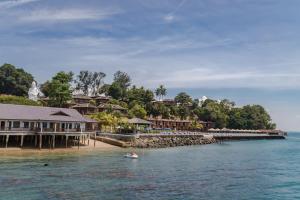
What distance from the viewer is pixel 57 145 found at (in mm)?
75875

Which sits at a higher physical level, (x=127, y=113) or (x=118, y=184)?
(x=127, y=113)

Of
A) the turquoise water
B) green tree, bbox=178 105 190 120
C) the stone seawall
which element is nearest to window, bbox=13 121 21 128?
the turquoise water

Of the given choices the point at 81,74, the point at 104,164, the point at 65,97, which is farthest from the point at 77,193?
the point at 81,74

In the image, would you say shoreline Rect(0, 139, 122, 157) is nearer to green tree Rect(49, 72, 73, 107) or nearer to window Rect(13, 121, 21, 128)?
window Rect(13, 121, 21, 128)

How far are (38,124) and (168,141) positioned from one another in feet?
128

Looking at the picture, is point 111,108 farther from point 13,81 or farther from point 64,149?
point 64,149

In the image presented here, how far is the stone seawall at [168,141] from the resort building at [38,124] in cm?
1460

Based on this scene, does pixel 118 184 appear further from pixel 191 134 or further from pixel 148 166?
pixel 191 134

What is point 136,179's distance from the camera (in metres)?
42.8

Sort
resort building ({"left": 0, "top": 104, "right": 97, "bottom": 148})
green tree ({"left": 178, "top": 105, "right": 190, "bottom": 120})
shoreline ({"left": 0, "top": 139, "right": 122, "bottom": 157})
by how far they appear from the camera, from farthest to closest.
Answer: green tree ({"left": 178, "top": 105, "right": 190, "bottom": 120})
resort building ({"left": 0, "top": 104, "right": 97, "bottom": 148})
shoreline ({"left": 0, "top": 139, "right": 122, "bottom": 157})

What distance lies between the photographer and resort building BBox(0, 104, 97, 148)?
68125 mm

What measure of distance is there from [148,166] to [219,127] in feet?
455

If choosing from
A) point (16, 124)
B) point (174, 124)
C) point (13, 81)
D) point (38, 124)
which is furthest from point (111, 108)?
point (16, 124)

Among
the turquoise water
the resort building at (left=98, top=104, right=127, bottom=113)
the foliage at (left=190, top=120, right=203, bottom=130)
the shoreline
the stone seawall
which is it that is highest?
the resort building at (left=98, top=104, right=127, bottom=113)
